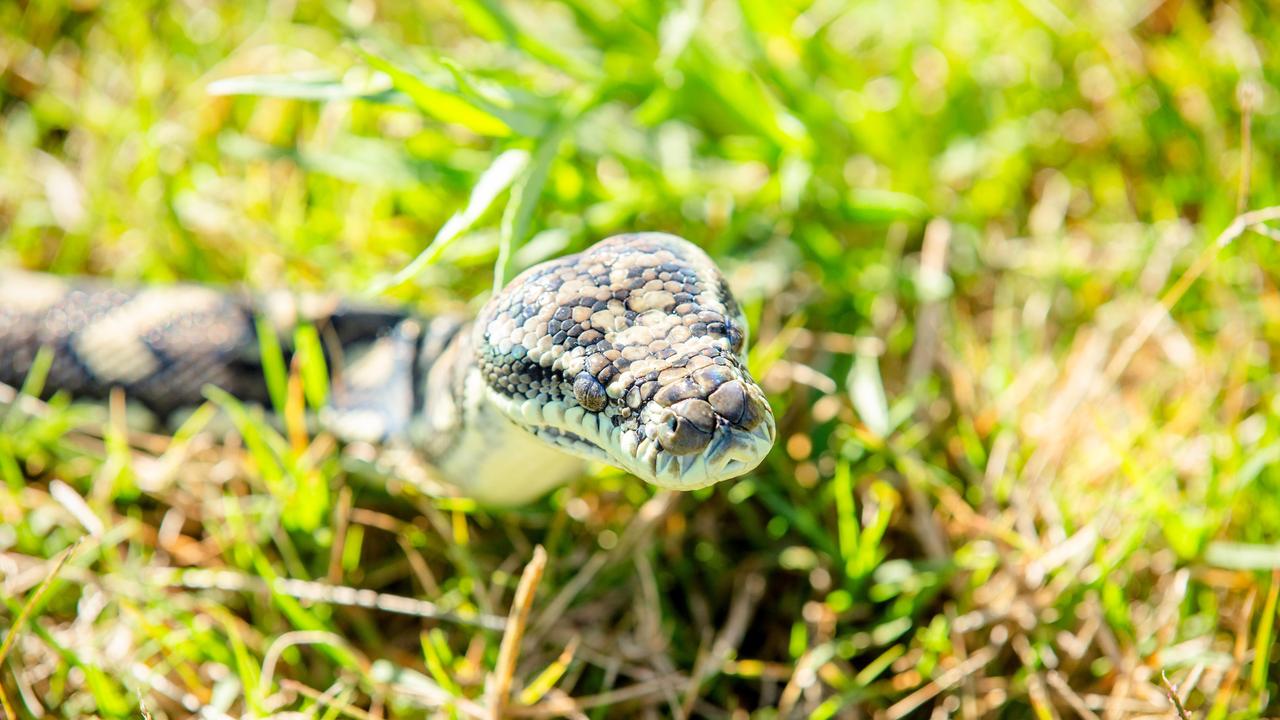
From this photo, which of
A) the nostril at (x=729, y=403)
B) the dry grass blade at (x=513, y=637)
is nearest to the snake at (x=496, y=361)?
the nostril at (x=729, y=403)

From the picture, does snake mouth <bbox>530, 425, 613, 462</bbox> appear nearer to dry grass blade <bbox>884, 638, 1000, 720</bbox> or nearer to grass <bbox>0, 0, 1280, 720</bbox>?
grass <bbox>0, 0, 1280, 720</bbox>

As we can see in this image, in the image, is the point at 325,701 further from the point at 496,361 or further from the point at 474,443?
the point at 496,361

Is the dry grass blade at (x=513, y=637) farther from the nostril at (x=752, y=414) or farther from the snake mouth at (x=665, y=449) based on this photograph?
the nostril at (x=752, y=414)

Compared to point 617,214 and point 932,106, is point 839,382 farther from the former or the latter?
point 932,106

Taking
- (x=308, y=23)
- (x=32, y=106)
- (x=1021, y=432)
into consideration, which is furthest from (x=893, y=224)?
(x=32, y=106)

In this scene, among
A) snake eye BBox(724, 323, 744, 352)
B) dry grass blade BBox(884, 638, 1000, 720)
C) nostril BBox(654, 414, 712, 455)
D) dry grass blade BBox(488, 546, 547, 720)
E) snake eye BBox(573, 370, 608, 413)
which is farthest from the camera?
dry grass blade BBox(884, 638, 1000, 720)

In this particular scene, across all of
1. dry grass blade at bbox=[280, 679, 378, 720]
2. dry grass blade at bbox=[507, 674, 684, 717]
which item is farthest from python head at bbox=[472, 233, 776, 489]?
dry grass blade at bbox=[280, 679, 378, 720]
